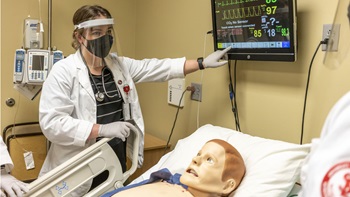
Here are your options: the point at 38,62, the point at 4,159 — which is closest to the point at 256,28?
the point at 4,159

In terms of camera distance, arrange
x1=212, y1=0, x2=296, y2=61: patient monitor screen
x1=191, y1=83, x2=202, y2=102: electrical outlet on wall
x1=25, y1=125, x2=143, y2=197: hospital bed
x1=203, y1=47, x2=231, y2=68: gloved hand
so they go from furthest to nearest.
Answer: x1=191, y1=83, x2=202, y2=102: electrical outlet on wall, x1=203, y1=47, x2=231, y2=68: gloved hand, x1=212, y1=0, x2=296, y2=61: patient monitor screen, x1=25, y1=125, x2=143, y2=197: hospital bed

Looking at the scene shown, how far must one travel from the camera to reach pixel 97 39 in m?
1.95

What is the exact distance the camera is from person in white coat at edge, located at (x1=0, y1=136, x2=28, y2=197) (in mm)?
1440

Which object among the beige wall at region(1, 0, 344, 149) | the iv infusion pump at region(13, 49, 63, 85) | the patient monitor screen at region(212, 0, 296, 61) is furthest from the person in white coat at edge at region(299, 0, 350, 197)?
the iv infusion pump at region(13, 49, 63, 85)

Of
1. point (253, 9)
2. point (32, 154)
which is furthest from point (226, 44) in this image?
point (32, 154)

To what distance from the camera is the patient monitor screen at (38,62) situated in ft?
8.05

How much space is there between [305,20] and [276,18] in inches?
5.4

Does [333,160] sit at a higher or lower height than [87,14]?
lower

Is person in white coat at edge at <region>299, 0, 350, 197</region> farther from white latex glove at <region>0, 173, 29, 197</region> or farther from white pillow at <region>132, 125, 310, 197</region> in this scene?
white latex glove at <region>0, 173, 29, 197</region>

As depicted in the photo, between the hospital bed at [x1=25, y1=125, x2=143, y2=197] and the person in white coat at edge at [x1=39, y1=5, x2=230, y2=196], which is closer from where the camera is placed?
the hospital bed at [x1=25, y1=125, x2=143, y2=197]

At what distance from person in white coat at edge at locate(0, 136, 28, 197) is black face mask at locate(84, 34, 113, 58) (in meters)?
0.68

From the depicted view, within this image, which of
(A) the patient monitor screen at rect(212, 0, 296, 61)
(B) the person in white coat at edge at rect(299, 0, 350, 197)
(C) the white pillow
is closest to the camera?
(B) the person in white coat at edge at rect(299, 0, 350, 197)

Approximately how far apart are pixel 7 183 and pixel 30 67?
1.14 meters

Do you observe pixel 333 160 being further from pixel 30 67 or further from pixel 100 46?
pixel 30 67
